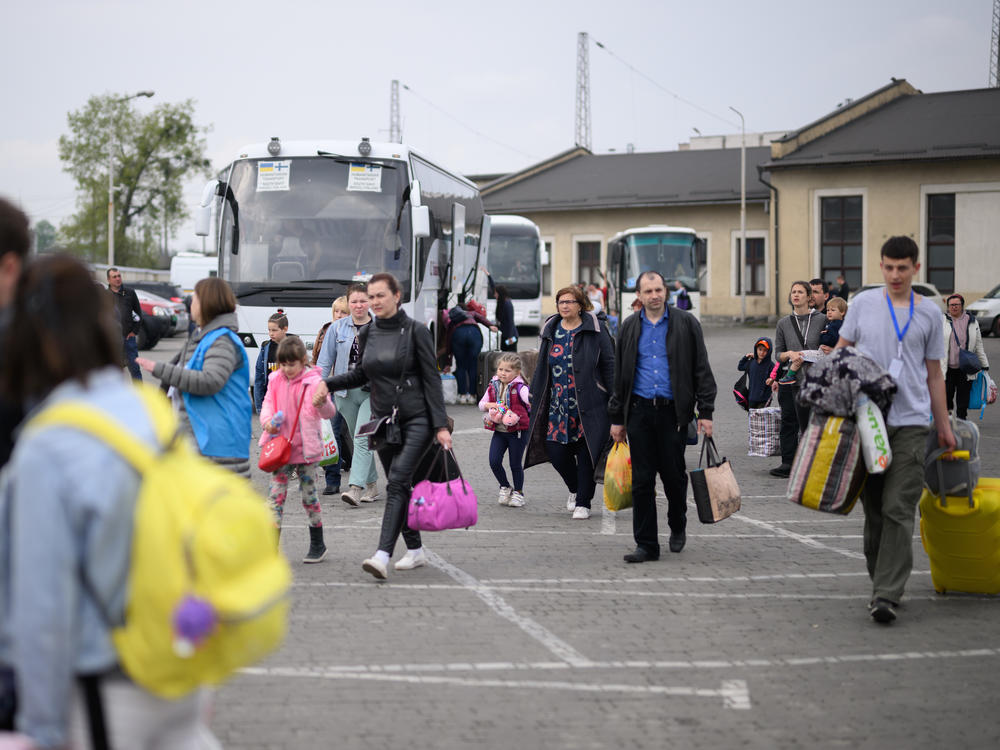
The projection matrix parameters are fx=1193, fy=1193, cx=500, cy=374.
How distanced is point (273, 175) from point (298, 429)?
10.0m

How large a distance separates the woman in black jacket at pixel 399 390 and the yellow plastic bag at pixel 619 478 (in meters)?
1.69

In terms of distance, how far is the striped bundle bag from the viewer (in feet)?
20.5

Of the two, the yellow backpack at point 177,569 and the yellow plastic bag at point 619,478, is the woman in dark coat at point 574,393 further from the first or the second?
the yellow backpack at point 177,569

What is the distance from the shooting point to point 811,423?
255 inches

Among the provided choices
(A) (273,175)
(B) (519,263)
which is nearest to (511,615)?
(A) (273,175)

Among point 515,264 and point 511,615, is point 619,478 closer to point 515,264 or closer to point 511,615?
point 511,615

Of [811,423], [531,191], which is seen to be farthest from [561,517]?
[531,191]

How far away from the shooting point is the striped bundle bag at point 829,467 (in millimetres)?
6258

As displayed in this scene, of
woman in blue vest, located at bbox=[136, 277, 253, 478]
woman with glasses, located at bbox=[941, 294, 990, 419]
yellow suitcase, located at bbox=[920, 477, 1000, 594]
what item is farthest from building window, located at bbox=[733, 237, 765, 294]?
woman in blue vest, located at bbox=[136, 277, 253, 478]

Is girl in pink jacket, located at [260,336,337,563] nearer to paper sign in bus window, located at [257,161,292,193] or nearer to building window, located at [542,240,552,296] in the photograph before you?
paper sign in bus window, located at [257,161,292,193]

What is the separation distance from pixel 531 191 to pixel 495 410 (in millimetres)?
46960

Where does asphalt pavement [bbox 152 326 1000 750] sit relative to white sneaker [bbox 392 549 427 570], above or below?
below

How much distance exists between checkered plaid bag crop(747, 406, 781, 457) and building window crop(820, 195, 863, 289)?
118 ft

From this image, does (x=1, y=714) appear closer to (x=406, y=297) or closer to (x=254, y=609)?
(x=254, y=609)
